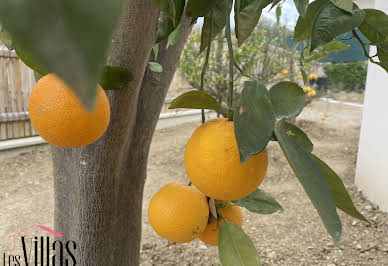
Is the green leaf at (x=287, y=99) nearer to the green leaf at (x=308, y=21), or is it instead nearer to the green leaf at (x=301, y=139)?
the green leaf at (x=301, y=139)

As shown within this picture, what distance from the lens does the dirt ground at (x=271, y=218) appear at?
6.13 ft

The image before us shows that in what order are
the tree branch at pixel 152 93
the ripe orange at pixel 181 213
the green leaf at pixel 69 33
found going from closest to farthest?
1. the green leaf at pixel 69 33
2. the ripe orange at pixel 181 213
3. the tree branch at pixel 152 93

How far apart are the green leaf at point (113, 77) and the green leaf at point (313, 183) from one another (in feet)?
0.86

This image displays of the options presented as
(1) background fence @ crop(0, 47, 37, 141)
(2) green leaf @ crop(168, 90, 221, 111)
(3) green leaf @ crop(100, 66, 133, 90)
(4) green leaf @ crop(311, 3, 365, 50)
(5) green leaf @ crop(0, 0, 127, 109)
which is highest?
(4) green leaf @ crop(311, 3, 365, 50)

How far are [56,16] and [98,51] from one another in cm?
2

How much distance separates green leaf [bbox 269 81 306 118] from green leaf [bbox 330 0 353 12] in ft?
0.37

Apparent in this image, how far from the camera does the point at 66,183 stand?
989mm

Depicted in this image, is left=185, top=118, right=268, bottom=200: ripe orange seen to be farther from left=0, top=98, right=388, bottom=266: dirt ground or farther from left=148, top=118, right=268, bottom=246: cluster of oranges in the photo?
left=0, top=98, right=388, bottom=266: dirt ground

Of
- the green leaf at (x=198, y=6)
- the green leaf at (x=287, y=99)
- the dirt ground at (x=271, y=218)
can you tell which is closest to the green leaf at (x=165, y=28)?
the green leaf at (x=198, y=6)

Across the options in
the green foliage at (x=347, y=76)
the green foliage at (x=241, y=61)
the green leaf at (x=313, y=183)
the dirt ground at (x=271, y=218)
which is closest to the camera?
the green leaf at (x=313, y=183)

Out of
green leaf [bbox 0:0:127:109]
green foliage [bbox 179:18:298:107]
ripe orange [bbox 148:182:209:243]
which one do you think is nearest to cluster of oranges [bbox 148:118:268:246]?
ripe orange [bbox 148:182:209:243]

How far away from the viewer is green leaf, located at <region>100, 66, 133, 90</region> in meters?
0.47

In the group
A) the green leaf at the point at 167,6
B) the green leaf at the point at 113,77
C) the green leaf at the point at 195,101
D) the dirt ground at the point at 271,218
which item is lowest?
the dirt ground at the point at 271,218

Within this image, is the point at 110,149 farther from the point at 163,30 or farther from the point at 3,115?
the point at 3,115
